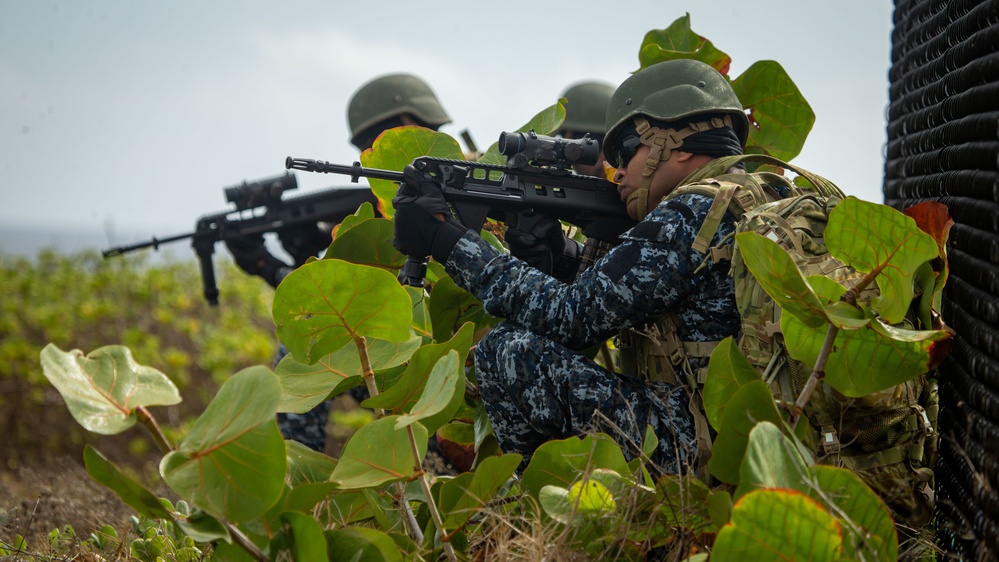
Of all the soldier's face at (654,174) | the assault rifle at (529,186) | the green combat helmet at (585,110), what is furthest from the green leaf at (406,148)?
the green combat helmet at (585,110)

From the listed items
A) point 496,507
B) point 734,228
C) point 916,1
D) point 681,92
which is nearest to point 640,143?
point 681,92

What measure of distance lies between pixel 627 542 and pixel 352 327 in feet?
2.01

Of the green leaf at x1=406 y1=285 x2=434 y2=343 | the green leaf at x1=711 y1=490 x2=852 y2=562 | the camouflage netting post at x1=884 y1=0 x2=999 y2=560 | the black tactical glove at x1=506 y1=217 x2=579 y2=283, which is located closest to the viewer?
the green leaf at x1=711 y1=490 x2=852 y2=562

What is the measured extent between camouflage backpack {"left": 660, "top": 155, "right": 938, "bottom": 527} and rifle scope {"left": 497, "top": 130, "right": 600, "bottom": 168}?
67 cm

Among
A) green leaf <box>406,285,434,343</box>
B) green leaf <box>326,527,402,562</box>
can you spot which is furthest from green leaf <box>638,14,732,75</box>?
green leaf <box>326,527,402,562</box>

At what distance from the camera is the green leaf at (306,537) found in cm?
135

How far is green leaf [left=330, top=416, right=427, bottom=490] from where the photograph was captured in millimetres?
1447

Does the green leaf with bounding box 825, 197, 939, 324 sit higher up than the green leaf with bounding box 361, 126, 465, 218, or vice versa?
the green leaf with bounding box 361, 126, 465, 218

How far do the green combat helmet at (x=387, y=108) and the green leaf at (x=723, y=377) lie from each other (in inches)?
129

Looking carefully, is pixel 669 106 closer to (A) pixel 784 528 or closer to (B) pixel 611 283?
(B) pixel 611 283

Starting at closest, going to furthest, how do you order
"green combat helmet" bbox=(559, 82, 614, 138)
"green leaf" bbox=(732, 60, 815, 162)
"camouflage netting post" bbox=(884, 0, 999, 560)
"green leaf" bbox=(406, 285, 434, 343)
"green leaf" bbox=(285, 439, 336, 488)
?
"camouflage netting post" bbox=(884, 0, 999, 560) → "green leaf" bbox=(285, 439, 336, 488) → "green leaf" bbox=(406, 285, 434, 343) → "green leaf" bbox=(732, 60, 815, 162) → "green combat helmet" bbox=(559, 82, 614, 138)

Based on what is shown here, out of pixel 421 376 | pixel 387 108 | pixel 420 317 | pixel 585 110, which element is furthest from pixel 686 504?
pixel 585 110

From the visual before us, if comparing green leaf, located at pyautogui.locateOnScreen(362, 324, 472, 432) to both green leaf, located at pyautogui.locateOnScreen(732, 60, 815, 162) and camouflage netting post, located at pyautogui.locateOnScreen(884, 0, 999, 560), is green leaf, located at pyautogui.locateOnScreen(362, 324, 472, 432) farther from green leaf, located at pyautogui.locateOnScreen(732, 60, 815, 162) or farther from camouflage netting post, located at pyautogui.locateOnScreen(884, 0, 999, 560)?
green leaf, located at pyautogui.locateOnScreen(732, 60, 815, 162)

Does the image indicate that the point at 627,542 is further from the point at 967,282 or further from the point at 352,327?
the point at 967,282
